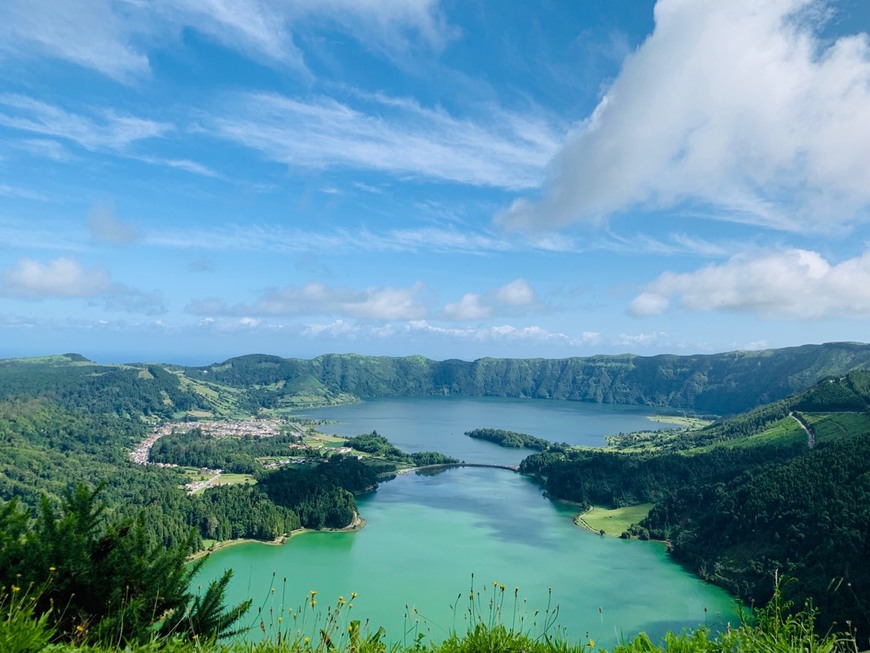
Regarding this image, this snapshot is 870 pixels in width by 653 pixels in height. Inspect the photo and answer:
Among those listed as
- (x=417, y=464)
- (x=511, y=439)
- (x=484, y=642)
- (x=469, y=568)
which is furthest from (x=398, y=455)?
(x=484, y=642)

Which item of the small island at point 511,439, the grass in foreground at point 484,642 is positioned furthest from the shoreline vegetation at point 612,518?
the grass in foreground at point 484,642

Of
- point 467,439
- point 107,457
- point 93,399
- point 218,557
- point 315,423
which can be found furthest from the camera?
point 93,399

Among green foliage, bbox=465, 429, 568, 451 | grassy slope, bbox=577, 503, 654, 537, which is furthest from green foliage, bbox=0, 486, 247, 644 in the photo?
green foliage, bbox=465, 429, 568, 451

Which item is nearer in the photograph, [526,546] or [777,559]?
[777,559]

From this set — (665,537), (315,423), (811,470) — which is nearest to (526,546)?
(665,537)

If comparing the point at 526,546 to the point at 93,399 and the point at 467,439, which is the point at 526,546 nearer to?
the point at 467,439

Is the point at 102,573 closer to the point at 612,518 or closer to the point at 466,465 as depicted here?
the point at 612,518

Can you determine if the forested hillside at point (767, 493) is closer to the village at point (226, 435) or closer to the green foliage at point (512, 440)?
the green foliage at point (512, 440)
